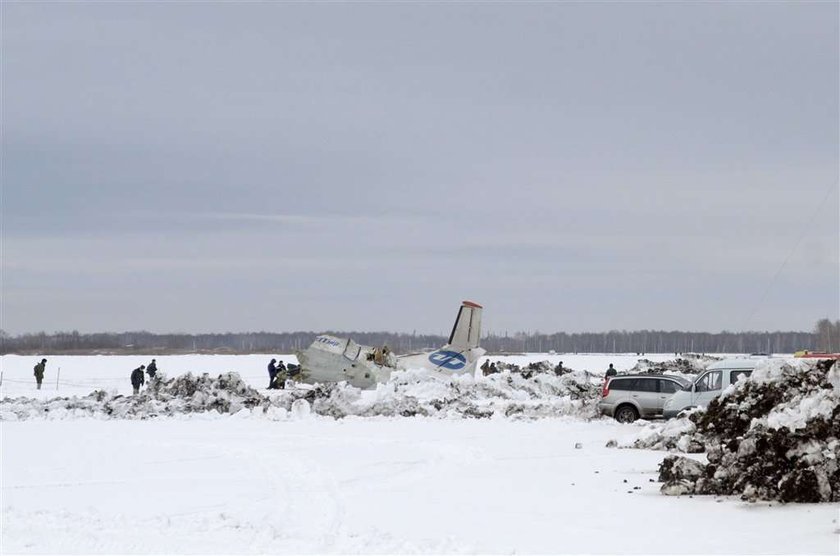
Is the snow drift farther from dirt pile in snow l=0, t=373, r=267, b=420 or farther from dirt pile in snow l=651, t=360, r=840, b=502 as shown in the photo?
dirt pile in snow l=0, t=373, r=267, b=420

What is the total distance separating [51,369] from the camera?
65.2m

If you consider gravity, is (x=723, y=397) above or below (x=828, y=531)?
above

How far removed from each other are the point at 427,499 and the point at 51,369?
58.5 meters

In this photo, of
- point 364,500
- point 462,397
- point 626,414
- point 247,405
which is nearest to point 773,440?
point 364,500

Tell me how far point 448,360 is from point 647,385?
14364 millimetres

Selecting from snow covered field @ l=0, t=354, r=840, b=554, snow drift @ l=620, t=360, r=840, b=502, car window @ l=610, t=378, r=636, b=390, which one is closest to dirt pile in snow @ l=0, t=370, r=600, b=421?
car window @ l=610, t=378, r=636, b=390

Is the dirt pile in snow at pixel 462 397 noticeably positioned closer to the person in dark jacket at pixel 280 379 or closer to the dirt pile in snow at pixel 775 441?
the person in dark jacket at pixel 280 379

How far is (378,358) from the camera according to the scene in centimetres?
4006

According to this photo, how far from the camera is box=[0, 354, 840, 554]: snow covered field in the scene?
10.0 meters

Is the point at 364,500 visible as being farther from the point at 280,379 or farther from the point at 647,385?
the point at 280,379

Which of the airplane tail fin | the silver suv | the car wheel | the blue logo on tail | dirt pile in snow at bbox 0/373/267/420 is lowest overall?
dirt pile in snow at bbox 0/373/267/420

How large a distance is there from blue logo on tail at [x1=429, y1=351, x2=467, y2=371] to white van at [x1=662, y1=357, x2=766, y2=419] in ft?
57.4

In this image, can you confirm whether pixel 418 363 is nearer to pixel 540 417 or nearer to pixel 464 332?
pixel 464 332

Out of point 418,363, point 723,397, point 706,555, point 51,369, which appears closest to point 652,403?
point 723,397
